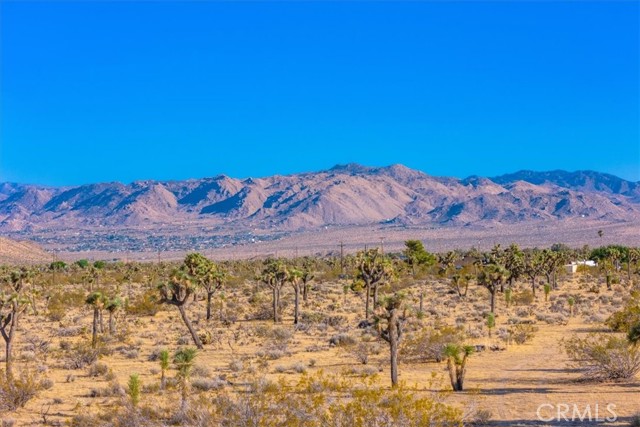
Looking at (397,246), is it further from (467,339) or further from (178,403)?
(178,403)

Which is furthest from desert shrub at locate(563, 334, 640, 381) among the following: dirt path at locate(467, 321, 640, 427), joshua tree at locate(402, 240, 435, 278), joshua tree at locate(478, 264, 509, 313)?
joshua tree at locate(402, 240, 435, 278)

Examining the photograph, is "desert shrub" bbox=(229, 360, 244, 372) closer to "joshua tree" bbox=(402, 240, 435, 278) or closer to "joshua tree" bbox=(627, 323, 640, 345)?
"joshua tree" bbox=(627, 323, 640, 345)

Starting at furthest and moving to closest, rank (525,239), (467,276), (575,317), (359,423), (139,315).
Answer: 1. (525,239)
2. (467,276)
3. (139,315)
4. (575,317)
5. (359,423)

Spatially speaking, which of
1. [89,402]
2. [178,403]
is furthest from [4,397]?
[178,403]

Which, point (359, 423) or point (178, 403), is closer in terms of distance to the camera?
point (359, 423)

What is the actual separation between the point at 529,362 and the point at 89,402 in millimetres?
15428

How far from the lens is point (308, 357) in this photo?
28.7m

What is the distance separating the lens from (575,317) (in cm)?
4016

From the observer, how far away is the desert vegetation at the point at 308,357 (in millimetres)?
13969

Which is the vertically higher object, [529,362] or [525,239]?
[525,239]

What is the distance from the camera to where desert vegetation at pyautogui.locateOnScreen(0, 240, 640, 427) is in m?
14.0

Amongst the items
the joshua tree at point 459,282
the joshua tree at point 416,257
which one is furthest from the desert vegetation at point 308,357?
the joshua tree at point 416,257

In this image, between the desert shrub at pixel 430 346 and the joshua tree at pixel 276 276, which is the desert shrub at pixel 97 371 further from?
the joshua tree at pixel 276 276

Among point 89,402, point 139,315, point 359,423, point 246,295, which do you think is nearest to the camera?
point 359,423
